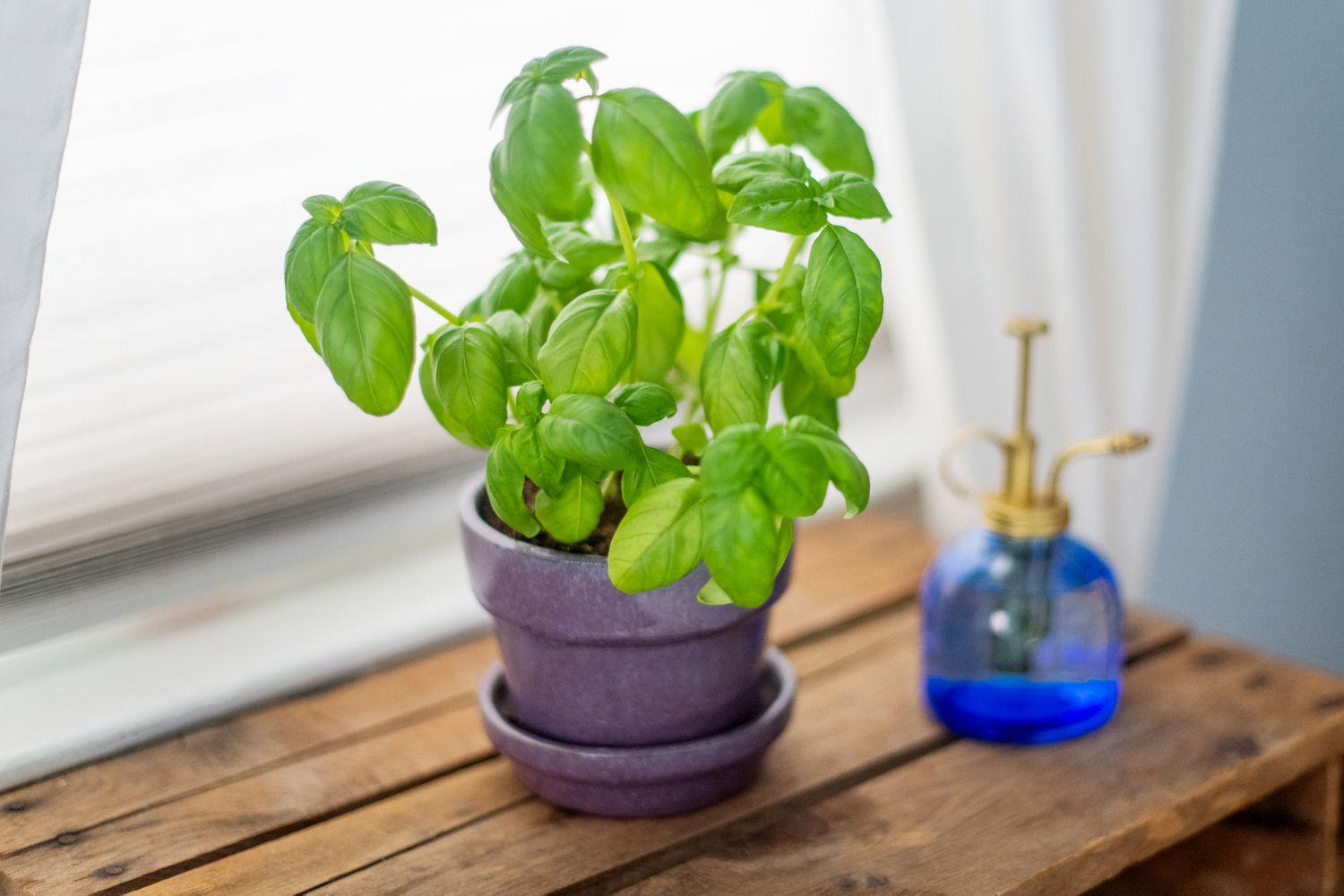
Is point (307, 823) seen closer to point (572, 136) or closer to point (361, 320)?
point (361, 320)

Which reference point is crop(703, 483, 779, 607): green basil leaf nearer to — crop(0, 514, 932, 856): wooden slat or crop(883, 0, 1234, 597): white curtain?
crop(0, 514, 932, 856): wooden slat

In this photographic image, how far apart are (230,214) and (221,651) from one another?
36 centimetres

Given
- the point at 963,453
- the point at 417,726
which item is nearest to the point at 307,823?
the point at 417,726

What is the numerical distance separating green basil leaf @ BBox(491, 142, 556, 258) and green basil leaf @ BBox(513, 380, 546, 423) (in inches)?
3.4

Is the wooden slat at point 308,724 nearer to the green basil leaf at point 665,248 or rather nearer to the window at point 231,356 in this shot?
A: the window at point 231,356

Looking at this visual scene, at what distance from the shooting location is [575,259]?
0.82 meters

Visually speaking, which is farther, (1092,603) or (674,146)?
(1092,603)

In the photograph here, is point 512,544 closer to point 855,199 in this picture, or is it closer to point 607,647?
point 607,647

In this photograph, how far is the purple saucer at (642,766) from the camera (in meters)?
0.83

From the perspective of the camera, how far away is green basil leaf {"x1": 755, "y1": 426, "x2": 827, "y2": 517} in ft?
A: 2.20

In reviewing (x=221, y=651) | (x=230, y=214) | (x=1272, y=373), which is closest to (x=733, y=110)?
(x=230, y=214)

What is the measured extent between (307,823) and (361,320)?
387mm

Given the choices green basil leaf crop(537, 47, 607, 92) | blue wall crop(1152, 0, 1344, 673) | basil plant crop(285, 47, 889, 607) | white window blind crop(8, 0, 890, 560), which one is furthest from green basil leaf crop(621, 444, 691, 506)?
blue wall crop(1152, 0, 1344, 673)

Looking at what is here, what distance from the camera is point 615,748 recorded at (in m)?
0.84
